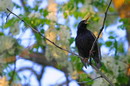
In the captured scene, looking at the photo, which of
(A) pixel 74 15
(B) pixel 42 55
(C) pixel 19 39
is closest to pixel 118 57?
(A) pixel 74 15

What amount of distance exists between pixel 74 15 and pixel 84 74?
1524mm

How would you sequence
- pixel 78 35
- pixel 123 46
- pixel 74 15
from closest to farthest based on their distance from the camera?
pixel 78 35
pixel 74 15
pixel 123 46

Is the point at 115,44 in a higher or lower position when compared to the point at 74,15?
lower

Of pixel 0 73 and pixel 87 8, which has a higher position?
pixel 87 8

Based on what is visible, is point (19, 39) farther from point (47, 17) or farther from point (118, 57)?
point (118, 57)

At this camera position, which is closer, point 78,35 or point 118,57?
point 78,35

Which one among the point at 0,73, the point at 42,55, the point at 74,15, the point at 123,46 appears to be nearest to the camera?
the point at 0,73

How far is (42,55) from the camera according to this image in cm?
1168

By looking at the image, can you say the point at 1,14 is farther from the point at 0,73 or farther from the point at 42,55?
the point at 42,55

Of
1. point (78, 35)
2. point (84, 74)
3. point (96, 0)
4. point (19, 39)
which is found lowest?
point (84, 74)

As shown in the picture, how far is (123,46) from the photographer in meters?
10.1

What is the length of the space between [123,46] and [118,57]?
121 centimetres

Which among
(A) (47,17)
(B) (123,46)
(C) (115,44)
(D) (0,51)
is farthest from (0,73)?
(B) (123,46)

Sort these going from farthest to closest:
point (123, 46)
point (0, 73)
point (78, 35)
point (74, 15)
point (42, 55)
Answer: point (42, 55) → point (123, 46) → point (74, 15) → point (0, 73) → point (78, 35)
